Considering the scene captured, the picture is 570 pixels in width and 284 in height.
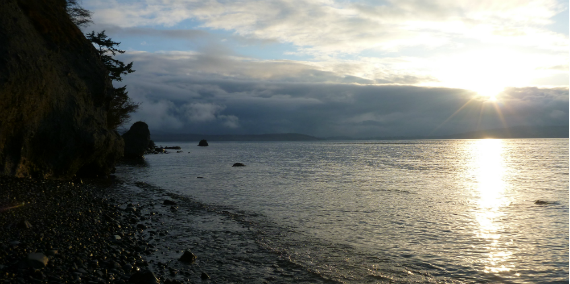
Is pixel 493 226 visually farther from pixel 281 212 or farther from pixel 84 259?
pixel 84 259

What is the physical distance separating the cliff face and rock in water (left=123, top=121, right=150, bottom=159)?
113 ft

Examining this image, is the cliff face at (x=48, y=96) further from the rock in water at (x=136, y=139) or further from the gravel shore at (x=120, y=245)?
the rock in water at (x=136, y=139)

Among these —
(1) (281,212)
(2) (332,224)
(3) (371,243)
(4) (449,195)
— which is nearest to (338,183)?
(4) (449,195)

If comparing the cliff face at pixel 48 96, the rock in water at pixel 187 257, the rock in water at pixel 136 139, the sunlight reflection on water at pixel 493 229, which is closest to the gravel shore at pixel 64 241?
the rock in water at pixel 187 257

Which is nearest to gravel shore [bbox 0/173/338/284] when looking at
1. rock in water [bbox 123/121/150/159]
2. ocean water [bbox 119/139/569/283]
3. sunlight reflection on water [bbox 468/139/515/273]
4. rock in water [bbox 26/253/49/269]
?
rock in water [bbox 26/253/49/269]

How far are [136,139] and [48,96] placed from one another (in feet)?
146

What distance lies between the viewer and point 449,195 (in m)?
25.2

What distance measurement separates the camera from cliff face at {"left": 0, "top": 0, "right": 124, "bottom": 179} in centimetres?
1825

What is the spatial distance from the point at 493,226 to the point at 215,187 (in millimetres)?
19690

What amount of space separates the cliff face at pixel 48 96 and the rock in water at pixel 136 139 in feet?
113

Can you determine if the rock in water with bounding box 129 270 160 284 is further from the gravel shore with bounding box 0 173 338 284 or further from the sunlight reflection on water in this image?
the sunlight reflection on water

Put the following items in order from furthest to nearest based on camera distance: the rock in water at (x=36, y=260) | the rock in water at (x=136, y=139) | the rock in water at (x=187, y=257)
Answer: the rock in water at (x=136, y=139), the rock in water at (x=187, y=257), the rock in water at (x=36, y=260)

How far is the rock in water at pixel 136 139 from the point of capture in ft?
203

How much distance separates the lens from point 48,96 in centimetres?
2081
